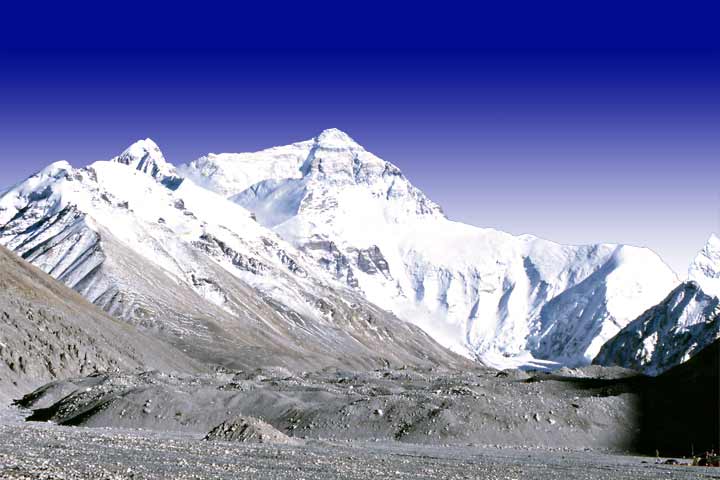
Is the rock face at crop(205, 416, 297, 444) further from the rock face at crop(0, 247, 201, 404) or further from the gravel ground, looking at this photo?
the rock face at crop(0, 247, 201, 404)

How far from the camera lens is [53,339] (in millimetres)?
135250

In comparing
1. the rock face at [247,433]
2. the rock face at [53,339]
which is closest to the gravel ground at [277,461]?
the rock face at [247,433]

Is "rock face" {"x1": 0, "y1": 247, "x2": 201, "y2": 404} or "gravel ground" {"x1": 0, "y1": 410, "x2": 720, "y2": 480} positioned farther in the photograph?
A: "rock face" {"x1": 0, "y1": 247, "x2": 201, "y2": 404}

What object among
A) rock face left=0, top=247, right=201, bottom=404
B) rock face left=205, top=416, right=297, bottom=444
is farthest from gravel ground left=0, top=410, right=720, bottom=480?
rock face left=0, top=247, right=201, bottom=404

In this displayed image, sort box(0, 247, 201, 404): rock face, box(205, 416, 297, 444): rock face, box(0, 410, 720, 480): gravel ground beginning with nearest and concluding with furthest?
1. box(0, 410, 720, 480): gravel ground
2. box(205, 416, 297, 444): rock face
3. box(0, 247, 201, 404): rock face

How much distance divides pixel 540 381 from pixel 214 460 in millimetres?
53613

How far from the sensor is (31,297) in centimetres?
14638

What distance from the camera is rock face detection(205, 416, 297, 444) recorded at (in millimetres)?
59250

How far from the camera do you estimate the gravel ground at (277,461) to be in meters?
37.0

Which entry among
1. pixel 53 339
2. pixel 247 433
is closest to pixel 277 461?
pixel 247 433

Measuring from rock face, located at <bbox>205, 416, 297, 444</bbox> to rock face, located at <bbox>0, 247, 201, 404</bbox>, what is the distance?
173ft

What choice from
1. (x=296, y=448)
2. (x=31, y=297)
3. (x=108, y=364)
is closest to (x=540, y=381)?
(x=296, y=448)

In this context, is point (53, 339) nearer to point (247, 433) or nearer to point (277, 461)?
point (247, 433)

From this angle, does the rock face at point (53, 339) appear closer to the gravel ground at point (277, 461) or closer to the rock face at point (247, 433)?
the rock face at point (247, 433)
